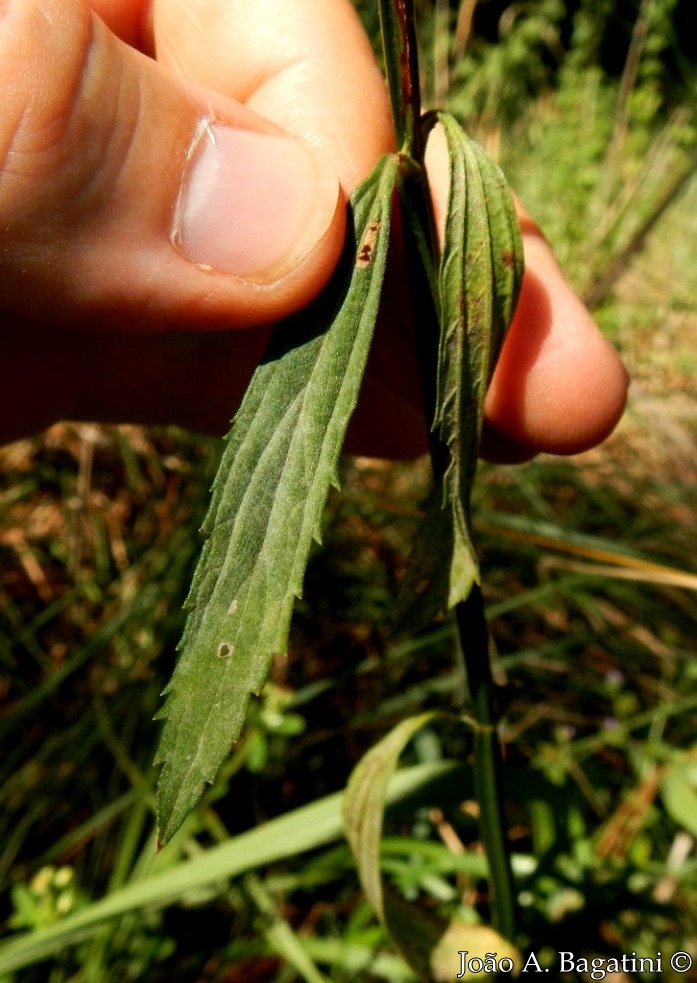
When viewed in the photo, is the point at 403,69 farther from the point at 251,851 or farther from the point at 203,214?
the point at 251,851

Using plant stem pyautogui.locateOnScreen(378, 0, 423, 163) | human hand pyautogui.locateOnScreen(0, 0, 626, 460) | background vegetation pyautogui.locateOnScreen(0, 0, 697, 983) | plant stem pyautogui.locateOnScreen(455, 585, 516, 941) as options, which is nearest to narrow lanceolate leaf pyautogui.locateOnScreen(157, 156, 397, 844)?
plant stem pyautogui.locateOnScreen(378, 0, 423, 163)

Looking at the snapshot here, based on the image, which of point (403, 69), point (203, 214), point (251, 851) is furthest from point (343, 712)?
point (403, 69)

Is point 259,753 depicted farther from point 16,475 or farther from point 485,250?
point 485,250

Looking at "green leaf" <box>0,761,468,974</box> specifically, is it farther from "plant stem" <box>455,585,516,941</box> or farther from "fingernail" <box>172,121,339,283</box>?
"fingernail" <box>172,121,339,283</box>

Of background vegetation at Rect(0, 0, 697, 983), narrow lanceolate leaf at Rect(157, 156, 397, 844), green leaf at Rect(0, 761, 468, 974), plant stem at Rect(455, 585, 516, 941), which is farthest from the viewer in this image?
background vegetation at Rect(0, 0, 697, 983)

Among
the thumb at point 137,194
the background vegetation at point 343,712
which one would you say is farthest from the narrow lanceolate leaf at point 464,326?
the background vegetation at point 343,712

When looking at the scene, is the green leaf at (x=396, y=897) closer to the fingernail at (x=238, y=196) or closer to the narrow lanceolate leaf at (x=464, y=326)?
the narrow lanceolate leaf at (x=464, y=326)
